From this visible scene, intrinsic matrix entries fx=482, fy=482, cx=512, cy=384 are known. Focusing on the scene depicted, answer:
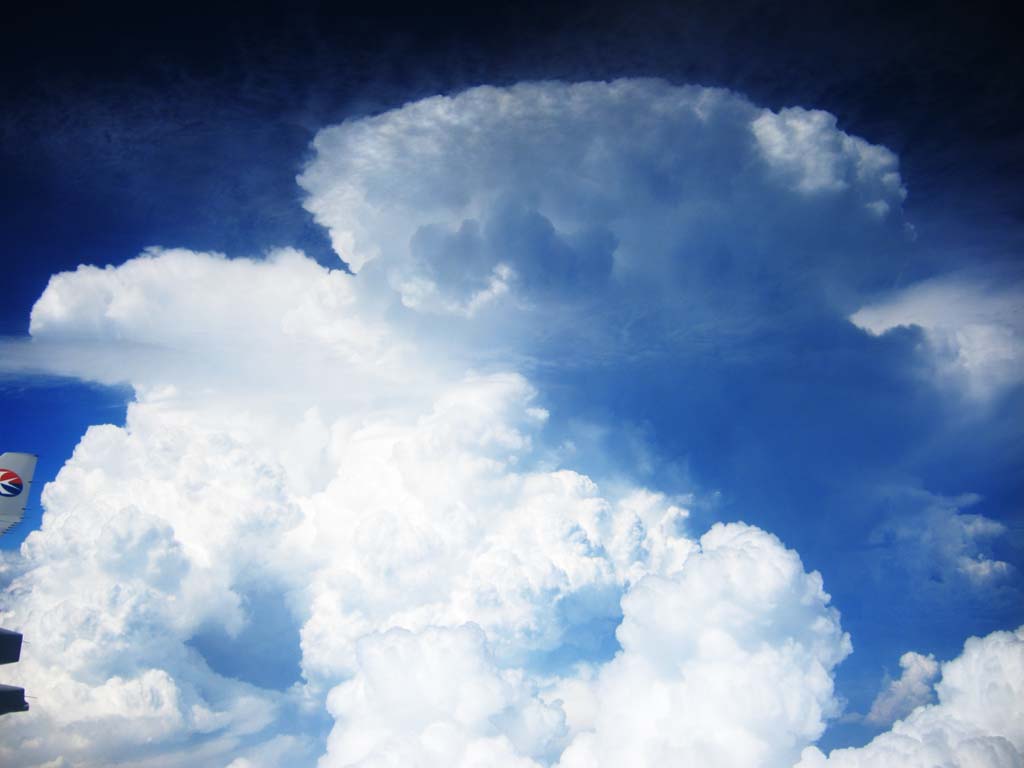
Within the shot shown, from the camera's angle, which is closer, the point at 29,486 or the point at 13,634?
the point at 13,634

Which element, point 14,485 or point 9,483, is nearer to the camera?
point 9,483

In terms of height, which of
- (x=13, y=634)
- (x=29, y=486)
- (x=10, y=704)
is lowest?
(x=10, y=704)

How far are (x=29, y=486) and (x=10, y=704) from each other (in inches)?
368

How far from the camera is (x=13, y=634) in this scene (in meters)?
8.36

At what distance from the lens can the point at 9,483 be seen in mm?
14289

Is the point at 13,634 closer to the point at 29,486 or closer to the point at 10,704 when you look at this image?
the point at 10,704

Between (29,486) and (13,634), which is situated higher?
(29,486)

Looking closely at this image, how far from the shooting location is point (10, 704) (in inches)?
324

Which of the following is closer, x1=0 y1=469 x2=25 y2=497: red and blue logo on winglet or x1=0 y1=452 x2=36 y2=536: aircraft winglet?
x1=0 y1=452 x2=36 y2=536: aircraft winglet

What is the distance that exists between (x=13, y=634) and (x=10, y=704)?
113cm

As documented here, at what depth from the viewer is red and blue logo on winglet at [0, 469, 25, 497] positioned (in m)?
14.1

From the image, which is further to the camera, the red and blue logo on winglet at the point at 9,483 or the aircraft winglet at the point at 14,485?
the red and blue logo on winglet at the point at 9,483

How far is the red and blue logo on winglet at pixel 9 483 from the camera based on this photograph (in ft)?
46.2

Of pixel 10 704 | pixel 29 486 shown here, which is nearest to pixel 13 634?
pixel 10 704
